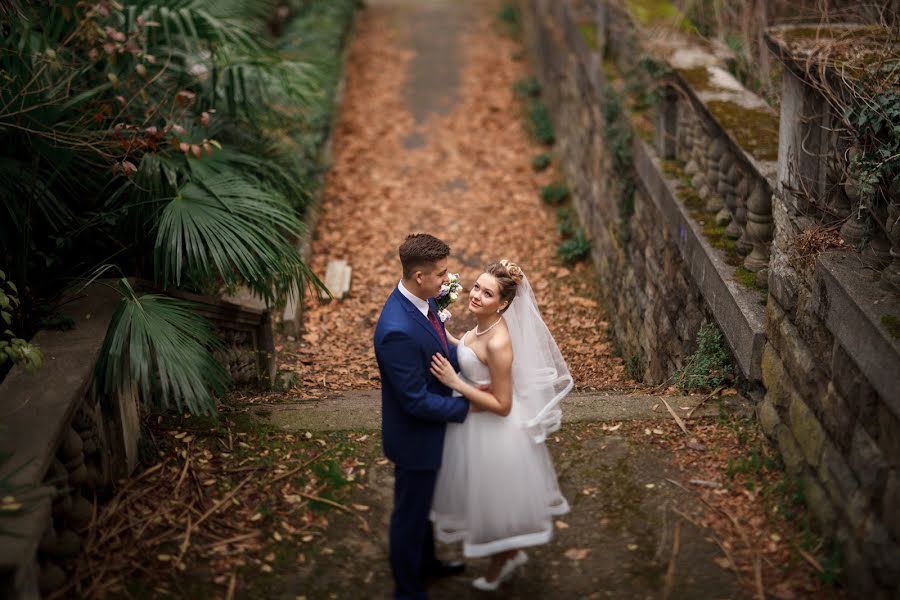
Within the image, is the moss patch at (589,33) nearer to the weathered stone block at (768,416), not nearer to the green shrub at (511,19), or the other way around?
the green shrub at (511,19)

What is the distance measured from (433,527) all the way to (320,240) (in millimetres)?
6551

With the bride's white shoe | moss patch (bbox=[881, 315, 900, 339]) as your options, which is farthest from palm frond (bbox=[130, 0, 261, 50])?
moss patch (bbox=[881, 315, 900, 339])

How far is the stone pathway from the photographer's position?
447 centimetres

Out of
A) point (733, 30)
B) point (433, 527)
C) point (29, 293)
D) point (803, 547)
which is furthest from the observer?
point (733, 30)

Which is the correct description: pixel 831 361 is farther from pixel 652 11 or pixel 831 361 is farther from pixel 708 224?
pixel 652 11

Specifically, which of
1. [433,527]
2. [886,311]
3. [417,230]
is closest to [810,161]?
[886,311]

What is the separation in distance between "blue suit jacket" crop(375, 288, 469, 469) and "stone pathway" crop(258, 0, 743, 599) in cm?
78

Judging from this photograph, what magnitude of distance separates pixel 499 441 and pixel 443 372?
41 centimetres

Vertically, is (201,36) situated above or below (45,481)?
above

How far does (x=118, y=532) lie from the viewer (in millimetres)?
4504

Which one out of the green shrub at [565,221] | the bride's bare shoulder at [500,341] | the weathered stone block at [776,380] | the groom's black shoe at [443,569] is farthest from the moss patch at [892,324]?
the green shrub at [565,221]

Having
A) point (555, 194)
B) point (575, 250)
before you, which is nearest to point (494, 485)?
point (575, 250)

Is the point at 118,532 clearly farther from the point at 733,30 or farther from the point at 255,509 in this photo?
the point at 733,30

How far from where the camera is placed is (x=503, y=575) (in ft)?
14.3
